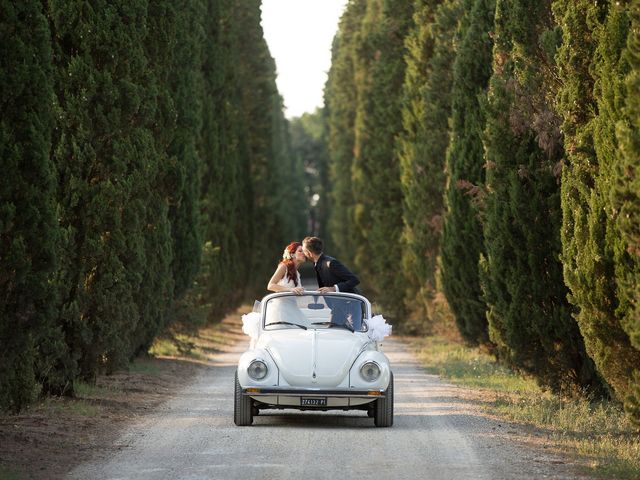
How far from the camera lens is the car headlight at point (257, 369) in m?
12.9

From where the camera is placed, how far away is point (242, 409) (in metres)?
13.2

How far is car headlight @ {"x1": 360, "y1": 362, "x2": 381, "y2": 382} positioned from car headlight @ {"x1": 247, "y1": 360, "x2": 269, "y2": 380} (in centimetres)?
98

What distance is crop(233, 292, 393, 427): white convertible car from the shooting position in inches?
506

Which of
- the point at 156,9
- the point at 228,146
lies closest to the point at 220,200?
the point at 228,146

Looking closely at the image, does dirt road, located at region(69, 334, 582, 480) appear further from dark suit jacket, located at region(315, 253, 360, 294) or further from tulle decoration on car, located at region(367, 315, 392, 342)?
dark suit jacket, located at region(315, 253, 360, 294)

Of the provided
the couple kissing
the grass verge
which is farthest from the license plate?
the grass verge

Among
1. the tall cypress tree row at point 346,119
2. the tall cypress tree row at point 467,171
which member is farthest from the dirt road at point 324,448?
the tall cypress tree row at point 346,119

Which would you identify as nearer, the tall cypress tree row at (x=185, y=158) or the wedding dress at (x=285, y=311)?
the wedding dress at (x=285, y=311)

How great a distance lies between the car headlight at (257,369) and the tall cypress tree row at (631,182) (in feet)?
12.5

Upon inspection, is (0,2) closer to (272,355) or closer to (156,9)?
(272,355)

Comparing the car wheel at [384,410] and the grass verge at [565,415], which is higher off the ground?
the car wheel at [384,410]

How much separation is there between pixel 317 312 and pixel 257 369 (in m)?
1.42

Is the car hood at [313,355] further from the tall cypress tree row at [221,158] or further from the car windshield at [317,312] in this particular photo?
the tall cypress tree row at [221,158]

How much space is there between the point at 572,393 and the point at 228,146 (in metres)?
23.8
